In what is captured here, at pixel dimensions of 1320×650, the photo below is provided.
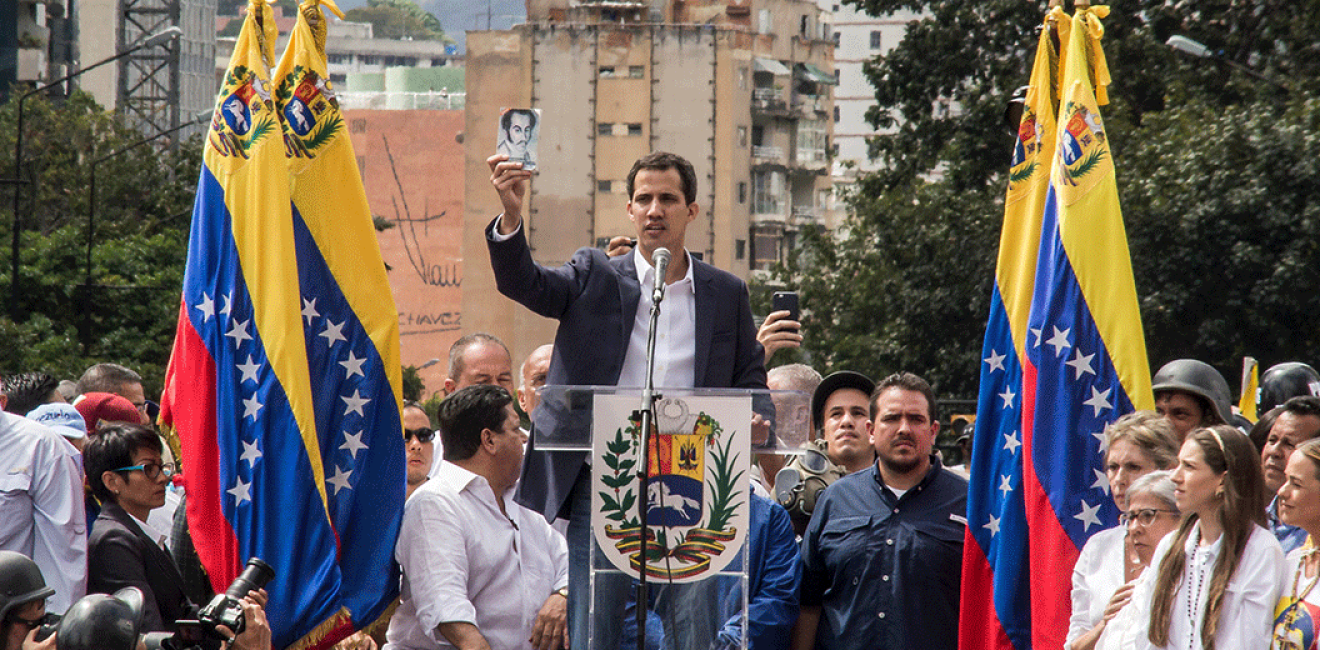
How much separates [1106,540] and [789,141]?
237 ft

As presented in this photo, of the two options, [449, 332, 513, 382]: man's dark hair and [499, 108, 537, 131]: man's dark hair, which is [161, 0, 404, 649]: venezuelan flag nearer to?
[449, 332, 513, 382]: man's dark hair

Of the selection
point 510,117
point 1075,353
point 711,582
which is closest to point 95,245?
point 1075,353

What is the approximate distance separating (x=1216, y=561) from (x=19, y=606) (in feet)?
12.5

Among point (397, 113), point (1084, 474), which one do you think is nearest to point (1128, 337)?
point (1084, 474)

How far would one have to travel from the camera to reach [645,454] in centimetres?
504

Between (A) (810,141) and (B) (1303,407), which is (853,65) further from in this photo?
(B) (1303,407)

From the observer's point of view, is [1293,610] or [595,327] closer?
[1293,610]

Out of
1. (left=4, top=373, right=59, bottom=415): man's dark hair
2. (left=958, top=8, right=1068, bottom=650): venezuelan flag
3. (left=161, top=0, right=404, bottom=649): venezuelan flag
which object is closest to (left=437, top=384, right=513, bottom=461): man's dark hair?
(left=161, top=0, right=404, bottom=649): venezuelan flag

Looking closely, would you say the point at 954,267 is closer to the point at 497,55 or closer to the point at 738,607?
Result: the point at 738,607

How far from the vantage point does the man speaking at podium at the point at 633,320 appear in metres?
5.91

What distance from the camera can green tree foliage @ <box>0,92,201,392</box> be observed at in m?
26.0

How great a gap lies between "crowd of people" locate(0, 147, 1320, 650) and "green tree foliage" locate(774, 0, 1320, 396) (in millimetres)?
15533

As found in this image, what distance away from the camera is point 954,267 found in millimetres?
27109

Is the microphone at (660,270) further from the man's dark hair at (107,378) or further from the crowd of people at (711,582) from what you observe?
the man's dark hair at (107,378)
